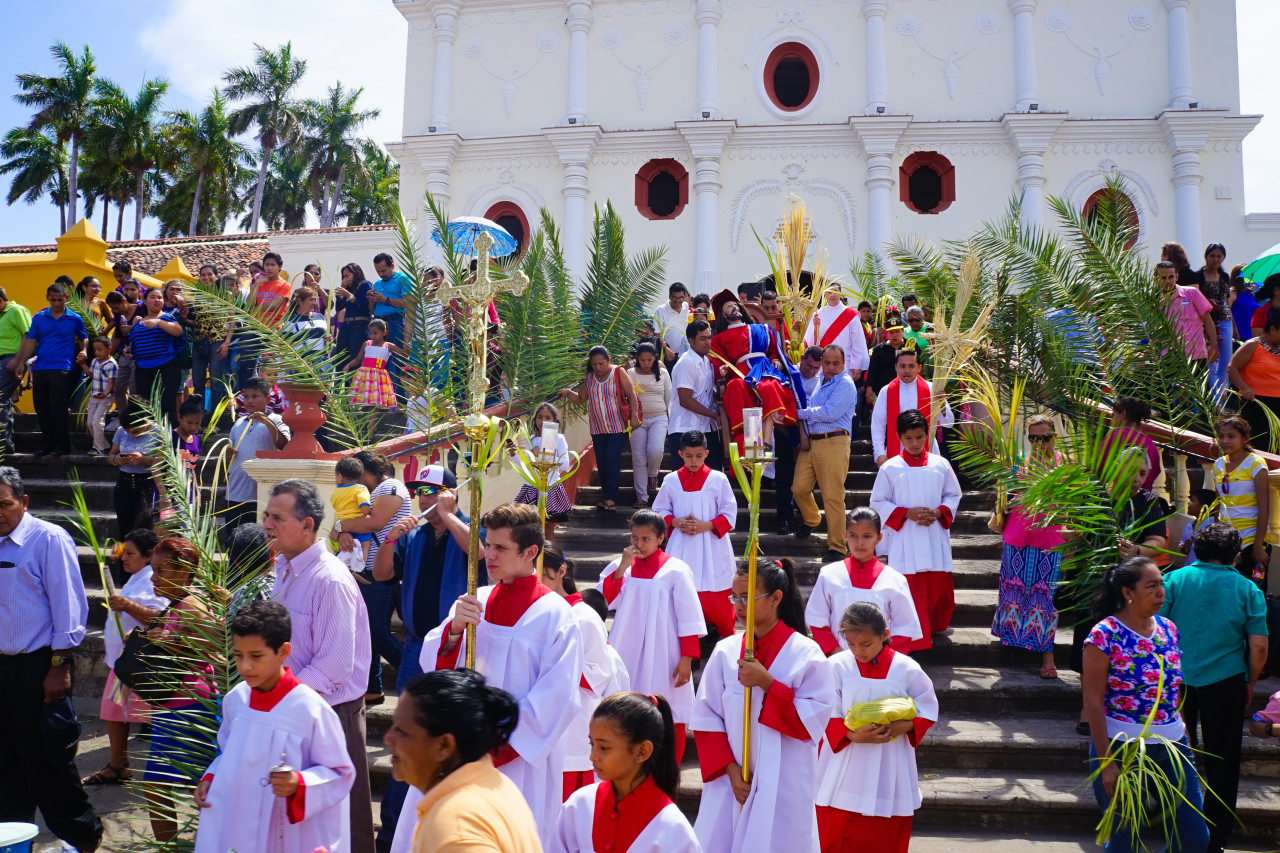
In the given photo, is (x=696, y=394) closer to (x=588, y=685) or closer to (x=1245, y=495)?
(x=1245, y=495)

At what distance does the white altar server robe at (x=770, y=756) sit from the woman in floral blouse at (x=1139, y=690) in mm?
1271

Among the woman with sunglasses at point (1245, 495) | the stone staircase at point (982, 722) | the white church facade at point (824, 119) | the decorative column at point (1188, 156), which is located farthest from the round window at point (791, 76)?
the woman with sunglasses at point (1245, 495)

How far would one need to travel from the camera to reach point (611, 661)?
5605mm

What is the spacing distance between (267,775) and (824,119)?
75.0ft

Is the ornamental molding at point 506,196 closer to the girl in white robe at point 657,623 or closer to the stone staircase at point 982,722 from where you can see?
the stone staircase at point 982,722

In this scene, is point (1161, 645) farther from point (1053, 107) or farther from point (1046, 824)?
point (1053, 107)

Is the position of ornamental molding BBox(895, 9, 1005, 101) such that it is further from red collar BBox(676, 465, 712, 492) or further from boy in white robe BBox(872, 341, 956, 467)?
red collar BBox(676, 465, 712, 492)

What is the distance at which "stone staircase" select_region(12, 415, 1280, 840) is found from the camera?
6.29 metres

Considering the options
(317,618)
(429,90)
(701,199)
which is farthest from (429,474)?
(429,90)

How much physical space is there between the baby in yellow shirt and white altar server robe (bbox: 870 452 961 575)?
3.82 metres

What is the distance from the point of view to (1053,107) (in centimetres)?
2405

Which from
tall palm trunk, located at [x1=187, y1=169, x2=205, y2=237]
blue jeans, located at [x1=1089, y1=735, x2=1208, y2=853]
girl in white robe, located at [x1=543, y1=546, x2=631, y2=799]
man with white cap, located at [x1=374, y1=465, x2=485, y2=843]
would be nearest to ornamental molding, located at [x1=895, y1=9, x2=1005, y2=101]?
man with white cap, located at [x1=374, y1=465, x2=485, y2=843]

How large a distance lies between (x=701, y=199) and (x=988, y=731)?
18903 millimetres

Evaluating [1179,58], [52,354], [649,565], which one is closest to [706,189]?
[1179,58]
